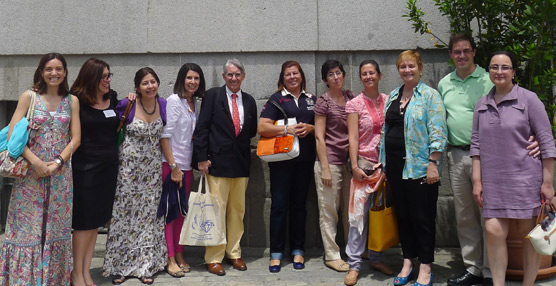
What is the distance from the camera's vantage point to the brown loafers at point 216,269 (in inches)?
179

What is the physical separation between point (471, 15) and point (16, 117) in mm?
4108

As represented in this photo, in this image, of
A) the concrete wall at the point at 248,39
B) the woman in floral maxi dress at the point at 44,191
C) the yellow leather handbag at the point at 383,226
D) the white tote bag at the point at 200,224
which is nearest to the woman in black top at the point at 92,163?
the woman in floral maxi dress at the point at 44,191

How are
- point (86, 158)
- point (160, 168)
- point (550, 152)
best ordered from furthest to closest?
point (160, 168) < point (86, 158) < point (550, 152)

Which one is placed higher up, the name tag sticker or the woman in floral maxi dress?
the name tag sticker

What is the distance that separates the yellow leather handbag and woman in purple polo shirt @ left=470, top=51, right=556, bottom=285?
0.80 metres

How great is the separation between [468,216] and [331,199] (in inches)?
48.4

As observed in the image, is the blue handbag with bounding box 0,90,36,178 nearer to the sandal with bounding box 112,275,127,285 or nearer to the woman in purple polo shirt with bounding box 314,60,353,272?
the sandal with bounding box 112,275,127,285

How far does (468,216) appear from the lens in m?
→ 4.21

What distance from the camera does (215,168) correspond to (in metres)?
4.58

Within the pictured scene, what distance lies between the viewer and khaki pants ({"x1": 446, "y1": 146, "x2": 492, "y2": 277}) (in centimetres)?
417

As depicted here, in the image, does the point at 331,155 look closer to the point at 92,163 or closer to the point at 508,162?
the point at 508,162

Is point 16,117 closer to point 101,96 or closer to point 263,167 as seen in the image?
point 101,96

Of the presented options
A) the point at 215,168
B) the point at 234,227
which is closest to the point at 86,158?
the point at 215,168

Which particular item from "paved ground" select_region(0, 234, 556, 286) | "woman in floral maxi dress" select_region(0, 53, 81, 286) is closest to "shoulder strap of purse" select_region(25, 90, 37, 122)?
"woman in floral maxi dress" select_region(0, 53, 81, 286)
